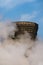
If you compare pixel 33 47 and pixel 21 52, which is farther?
pixel 33 47

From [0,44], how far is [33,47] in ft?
69.1

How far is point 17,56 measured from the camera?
160 feet

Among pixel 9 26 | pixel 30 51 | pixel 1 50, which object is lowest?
pixel 30 51

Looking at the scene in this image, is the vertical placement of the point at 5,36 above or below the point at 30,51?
above

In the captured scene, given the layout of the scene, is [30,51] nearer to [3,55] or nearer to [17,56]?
[17,56]

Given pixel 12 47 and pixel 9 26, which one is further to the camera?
pixel 9 26

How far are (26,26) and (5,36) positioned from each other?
171 ft

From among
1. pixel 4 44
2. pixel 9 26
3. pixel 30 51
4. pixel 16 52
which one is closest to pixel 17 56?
pixel 16 52

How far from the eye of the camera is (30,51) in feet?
216

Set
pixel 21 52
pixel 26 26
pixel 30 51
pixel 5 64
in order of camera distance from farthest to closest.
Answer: pixel 26 26, pixel 30 51, pixel 21 52, pixel 5 64

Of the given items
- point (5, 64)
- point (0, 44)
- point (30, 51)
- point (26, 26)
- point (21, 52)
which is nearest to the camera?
point (5, 64)

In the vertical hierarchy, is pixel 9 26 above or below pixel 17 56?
above

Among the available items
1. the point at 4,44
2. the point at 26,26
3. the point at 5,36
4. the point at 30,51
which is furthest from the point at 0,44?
the point at 26,26

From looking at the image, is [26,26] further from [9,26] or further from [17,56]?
[17,56]
